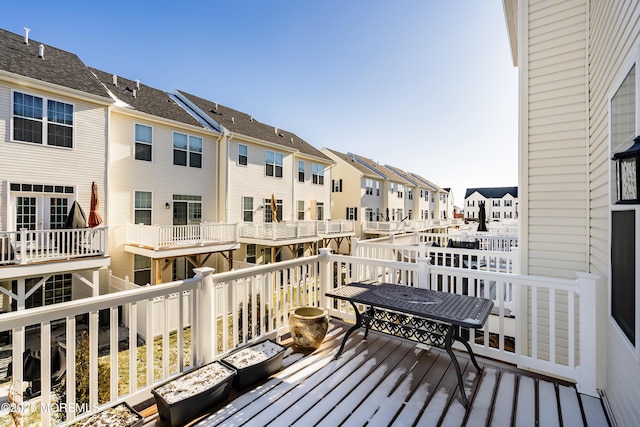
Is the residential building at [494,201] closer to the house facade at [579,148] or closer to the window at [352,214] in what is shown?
the window at [352,214]

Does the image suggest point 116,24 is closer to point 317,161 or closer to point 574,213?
point 317,161

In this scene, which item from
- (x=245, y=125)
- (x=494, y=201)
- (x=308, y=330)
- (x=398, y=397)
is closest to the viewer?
(x=398, y=397)

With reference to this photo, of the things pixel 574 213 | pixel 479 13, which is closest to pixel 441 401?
pixel 574 213

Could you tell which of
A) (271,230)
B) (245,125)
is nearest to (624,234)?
(271,230)

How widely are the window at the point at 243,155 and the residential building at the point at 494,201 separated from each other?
5499cm

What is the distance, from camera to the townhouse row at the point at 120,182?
7.72m

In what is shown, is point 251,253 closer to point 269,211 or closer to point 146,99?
point 269,211

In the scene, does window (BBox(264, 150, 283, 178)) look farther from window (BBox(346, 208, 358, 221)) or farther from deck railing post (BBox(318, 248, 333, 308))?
deck railing post (BBox(318, 248, 333, 308))

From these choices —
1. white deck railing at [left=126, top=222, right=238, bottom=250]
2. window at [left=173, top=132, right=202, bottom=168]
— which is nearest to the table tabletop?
white deck railing at [left=126, top=222, right=238, bottom=250]

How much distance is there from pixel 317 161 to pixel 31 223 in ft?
44.8

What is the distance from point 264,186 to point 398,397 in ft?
42.7

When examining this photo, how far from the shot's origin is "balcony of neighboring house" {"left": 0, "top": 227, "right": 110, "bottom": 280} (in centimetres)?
679

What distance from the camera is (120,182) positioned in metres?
9.85

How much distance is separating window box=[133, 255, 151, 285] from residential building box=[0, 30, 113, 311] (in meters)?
1.34
